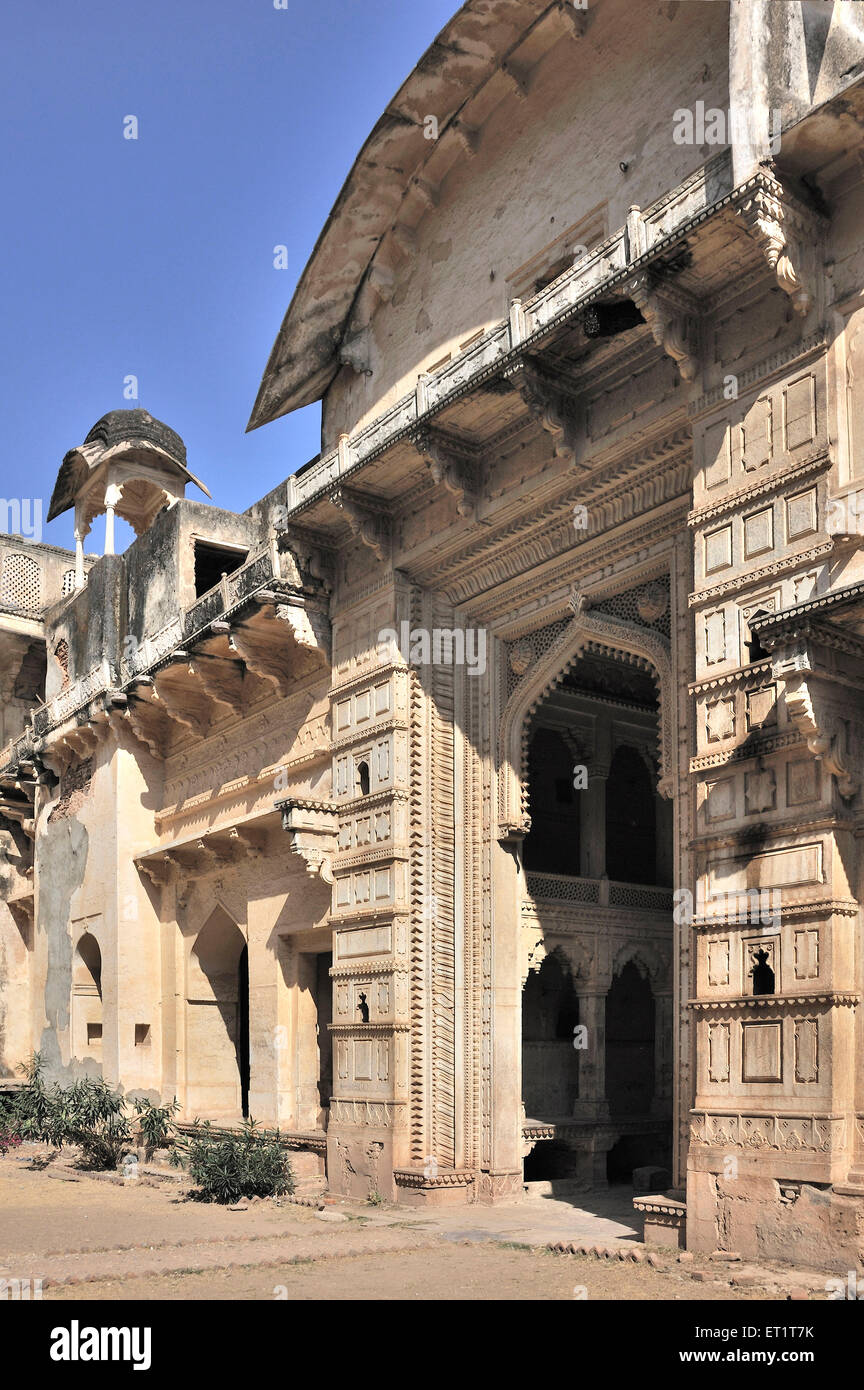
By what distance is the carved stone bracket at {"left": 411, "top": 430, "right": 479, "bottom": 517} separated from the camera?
44.7ft

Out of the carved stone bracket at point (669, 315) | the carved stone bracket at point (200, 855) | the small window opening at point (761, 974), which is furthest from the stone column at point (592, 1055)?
the carved stone bracket at point (669, 315)

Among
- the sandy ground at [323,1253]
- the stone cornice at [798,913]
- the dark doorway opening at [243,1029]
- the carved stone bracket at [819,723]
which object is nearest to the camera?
the sandy ground at [323,1253]

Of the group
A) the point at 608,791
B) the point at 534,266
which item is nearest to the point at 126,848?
the point at 608,791

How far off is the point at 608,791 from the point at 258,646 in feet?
Result: 18.0

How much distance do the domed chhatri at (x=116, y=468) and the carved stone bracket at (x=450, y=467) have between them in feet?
36.2

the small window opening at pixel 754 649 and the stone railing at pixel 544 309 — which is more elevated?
the stone railing at pixel 544 309

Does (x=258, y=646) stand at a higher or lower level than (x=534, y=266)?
lower

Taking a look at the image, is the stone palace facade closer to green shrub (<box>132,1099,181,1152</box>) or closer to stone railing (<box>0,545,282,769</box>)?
stone railing (<box>0,545,282,769</box>)

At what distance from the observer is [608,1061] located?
59.9 ft

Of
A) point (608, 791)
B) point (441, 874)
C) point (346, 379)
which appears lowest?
point (441, 874)

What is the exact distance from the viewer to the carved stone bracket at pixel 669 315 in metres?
10.9

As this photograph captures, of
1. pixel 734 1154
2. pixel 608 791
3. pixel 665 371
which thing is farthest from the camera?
pixel 608 791

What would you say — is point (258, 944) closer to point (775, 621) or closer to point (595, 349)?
point (595, 349)

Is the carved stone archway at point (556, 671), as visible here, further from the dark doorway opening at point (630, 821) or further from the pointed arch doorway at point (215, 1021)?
the pointed arch doorway at point (215, 1021)
